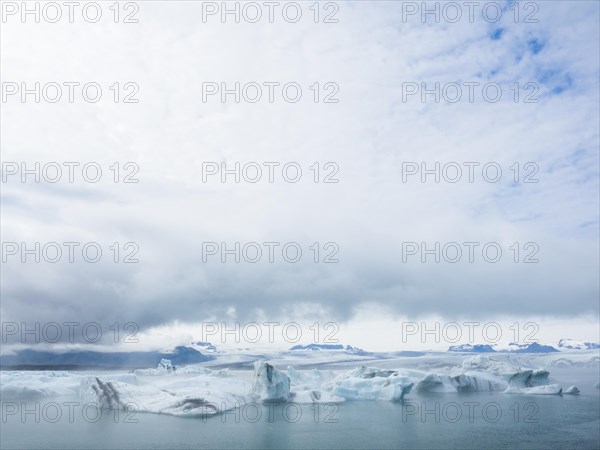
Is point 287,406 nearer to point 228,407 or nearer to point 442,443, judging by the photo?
point 228,407

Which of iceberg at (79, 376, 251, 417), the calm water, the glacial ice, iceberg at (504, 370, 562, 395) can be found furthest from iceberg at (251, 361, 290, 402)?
iceberg at (504, 370, 562, 395)

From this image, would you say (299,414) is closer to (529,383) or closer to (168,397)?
(168,397)

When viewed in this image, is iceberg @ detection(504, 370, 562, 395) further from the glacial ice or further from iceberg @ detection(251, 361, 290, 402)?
iceberg @ detection(251, 361, 290, 402)

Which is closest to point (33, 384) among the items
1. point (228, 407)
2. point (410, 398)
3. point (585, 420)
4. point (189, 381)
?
point (189, 381)

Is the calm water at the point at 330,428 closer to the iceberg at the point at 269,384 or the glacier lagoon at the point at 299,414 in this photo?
the glacier lagoon at the point at 299,414

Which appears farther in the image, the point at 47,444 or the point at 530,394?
the point at 530,394

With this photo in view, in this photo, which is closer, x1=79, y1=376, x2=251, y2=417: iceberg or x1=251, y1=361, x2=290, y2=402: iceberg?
x1=79, y1=376, x2=251, y2=417: iceberg

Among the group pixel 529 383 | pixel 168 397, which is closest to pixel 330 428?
pixel 168 397

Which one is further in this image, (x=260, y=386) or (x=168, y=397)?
(x=260, y=386)
